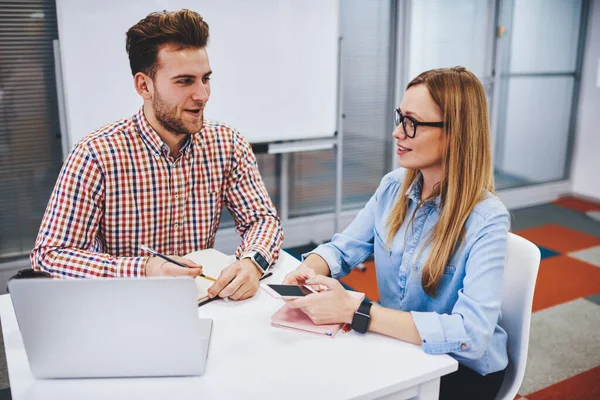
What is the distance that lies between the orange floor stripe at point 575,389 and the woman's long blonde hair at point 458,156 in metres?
1.15

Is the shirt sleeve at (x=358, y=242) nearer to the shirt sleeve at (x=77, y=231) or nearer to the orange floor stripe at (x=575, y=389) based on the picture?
the shirt sleeve at (x=77, y=231)

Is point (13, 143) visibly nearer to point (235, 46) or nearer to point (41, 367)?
point (235, 46)

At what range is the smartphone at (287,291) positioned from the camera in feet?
3.92

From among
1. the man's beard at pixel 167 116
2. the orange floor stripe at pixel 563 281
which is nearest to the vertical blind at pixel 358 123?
the orange floor stripe at pixel 563 281

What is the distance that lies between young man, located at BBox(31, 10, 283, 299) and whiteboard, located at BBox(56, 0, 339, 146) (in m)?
1.24

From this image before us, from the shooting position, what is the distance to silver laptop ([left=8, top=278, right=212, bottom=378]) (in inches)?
36.4

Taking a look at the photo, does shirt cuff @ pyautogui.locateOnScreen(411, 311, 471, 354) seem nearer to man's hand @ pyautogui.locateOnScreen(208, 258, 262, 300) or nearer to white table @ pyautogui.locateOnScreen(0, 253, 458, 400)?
white table @ pyautogui.locateOnScreen(0, 253, 458, 400)

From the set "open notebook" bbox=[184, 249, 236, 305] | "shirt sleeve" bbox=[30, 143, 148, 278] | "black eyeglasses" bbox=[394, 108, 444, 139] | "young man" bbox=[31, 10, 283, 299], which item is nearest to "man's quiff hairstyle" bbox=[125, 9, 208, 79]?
"young man" bbox=[31, 10, 283, 299]

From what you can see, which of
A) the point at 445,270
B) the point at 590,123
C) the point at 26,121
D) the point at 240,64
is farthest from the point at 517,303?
the point at 590,123

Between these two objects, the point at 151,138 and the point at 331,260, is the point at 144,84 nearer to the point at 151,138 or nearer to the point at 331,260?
the point at 151,138

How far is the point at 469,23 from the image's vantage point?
4219mm

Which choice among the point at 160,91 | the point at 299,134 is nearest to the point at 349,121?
the point at 299,134

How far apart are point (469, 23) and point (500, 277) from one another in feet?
11.4

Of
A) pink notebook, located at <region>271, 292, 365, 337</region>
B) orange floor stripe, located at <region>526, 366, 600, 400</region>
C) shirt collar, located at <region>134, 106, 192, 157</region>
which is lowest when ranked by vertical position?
orange floor stripe, located at <region>526, 366, 600, 400</region>
